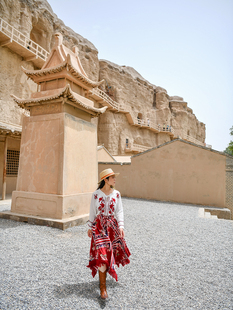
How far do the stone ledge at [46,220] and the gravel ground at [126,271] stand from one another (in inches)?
6.3

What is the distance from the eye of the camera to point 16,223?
17.7ft

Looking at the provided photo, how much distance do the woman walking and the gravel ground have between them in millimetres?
339

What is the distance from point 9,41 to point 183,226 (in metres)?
14.2

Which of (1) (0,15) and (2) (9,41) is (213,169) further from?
(1) (0,15)

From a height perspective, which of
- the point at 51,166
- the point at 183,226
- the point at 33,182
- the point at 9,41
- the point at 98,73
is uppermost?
the point at 98,73

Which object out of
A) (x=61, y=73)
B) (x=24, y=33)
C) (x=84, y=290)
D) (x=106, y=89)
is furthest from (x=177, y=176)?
(x=106, y=89)

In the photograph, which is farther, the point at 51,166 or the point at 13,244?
the point at 51,166

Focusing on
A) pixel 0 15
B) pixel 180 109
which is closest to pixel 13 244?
pixel 0 15

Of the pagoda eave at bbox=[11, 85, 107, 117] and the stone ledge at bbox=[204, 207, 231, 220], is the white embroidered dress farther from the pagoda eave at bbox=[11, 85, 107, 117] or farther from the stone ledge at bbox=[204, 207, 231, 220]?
the stone ledge at bbox=[204, 207, 231, 220]

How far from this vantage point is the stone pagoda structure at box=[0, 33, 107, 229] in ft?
17.8

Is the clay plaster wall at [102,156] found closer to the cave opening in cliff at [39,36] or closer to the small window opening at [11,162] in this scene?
the small window opening at [11,162]

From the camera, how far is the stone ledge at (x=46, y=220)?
502cm

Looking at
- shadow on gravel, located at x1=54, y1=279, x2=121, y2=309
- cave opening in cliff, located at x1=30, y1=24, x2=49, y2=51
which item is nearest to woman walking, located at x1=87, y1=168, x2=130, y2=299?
shadow on gravel, located at x1=54, y1=279, x2=121, y2=309

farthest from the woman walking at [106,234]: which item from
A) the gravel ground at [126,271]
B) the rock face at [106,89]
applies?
the rock face at [106,89]
